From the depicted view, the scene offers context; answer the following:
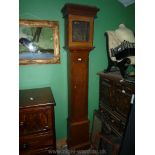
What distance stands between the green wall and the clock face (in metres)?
0.26

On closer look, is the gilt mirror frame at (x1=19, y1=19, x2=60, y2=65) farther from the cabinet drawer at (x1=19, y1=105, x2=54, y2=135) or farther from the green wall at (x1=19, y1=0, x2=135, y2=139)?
the cabinet drawer at (x1=19, y1=105, x2=54, y2=135)

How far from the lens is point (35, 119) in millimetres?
1601

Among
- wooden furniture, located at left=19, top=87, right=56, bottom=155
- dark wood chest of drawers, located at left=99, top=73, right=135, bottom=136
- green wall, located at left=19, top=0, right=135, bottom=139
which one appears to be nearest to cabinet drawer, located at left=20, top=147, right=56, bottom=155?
A: wooden furniture, located at left=19, top=87, right=56, bottom=155

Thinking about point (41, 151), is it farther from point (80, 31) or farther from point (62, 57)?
point (80, 31)

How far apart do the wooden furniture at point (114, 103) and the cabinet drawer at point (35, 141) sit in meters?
0.73

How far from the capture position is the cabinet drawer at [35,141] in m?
1.61

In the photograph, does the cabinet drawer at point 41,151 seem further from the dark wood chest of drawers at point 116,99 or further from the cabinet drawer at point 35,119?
the dark wood chest of drawers at point 116,99

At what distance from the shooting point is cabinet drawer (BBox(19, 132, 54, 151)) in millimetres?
1606

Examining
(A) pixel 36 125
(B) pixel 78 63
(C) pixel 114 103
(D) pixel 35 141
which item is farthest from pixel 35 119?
(C) pixel 114 103

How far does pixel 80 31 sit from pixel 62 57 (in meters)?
0.46
